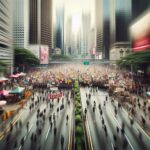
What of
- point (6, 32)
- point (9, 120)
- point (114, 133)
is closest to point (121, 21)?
point (6, 32)

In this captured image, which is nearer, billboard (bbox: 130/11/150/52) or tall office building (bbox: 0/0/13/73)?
tall office building (bbox: 0/0/13/73)

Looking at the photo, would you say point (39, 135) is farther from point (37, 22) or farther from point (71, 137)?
point (37, 22)

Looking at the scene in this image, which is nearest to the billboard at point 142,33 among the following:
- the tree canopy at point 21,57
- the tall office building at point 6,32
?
the tree canopy at point 21,57

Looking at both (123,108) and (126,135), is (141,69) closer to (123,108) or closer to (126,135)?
(123,108)

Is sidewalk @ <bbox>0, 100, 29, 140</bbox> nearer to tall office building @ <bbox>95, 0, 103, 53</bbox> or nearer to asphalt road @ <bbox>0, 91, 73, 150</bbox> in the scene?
asphalt road @ <bbox>0, 91, 73, 150</bbox>

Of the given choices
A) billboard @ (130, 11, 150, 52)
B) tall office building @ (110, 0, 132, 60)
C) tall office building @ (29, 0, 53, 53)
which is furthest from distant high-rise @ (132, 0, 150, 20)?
tall office building @ (29, 0, 53, 53)
